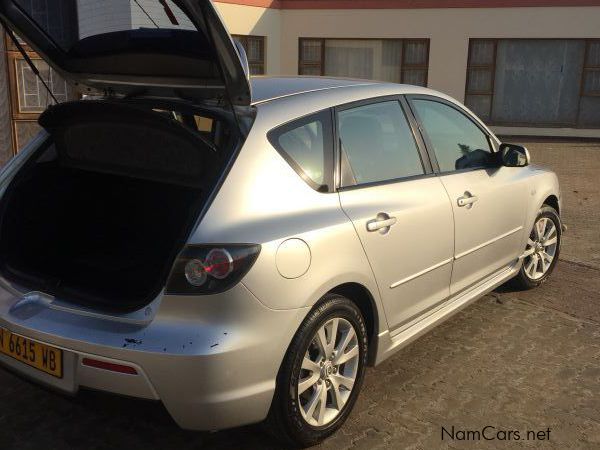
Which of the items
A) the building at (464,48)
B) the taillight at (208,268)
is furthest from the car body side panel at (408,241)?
the building at (464,48)

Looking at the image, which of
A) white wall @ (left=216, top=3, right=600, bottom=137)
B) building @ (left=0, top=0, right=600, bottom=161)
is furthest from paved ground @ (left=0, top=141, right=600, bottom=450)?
building @ (left=0, top=0, right=600, bottom=161)

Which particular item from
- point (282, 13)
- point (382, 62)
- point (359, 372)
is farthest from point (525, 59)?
point (359, 372)

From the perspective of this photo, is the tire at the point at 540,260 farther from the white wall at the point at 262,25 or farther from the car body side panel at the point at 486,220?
the white wall at the point at 262,25

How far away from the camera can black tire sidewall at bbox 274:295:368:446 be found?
9.01 feet

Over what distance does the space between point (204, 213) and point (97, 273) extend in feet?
2.61

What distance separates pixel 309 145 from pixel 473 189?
56.7 inches

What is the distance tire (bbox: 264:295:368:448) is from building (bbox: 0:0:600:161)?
13114 millimetres

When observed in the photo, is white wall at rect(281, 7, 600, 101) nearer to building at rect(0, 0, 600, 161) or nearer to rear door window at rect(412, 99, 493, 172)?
building at rect(0, 0, 600, 161)

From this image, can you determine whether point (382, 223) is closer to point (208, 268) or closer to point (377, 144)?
point (377, 144)

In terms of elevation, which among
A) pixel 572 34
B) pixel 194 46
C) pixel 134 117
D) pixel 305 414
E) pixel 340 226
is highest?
pixel 572 34

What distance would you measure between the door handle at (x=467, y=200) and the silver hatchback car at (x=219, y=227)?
0.01 metres

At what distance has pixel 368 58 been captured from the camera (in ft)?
55.5

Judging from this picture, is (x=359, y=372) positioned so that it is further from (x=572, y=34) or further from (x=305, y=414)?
(x=572, y=34)

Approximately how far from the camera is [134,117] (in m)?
3.12
